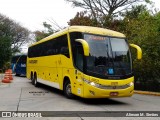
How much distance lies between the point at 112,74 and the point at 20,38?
214ft

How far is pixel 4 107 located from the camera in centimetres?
1215

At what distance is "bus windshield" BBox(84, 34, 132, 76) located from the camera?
12969 mm

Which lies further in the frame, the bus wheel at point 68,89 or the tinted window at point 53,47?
the tinted window at point 53,47

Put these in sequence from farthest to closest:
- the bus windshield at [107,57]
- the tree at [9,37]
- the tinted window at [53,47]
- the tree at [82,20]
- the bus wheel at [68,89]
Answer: the tree at [9,37] → the tree at [82,20] → the tinted window at [53,47] → the bus wheel at [68,89] → the bus windshield at [107,57]

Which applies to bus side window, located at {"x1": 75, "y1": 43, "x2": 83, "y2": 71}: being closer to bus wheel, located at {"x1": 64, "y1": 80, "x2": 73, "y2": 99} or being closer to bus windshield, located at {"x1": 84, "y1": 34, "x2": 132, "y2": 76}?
bus windshield, located at {"x1": 84, "y1": 34, "x2": 132, "y2": 76}

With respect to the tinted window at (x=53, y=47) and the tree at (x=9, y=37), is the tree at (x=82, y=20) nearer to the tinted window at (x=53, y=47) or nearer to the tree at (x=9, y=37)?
the tinted window at (x=53, y=47)

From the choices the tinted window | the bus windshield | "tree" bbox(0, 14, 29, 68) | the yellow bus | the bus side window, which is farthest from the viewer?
"tree" bbox(0, 14, 29, 68)

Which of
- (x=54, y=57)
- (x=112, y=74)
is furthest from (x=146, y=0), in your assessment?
(x=112, y=74)

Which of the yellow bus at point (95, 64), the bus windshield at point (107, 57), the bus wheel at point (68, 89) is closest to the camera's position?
the yellow bus at point (95, 64)

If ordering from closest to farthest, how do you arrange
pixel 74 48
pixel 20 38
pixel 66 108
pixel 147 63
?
pixel 66 108, pixel 74 48, pixel 147 63, pixel 20 38

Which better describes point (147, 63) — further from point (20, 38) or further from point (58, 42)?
point (20, 38)

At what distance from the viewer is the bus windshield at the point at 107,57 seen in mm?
12969

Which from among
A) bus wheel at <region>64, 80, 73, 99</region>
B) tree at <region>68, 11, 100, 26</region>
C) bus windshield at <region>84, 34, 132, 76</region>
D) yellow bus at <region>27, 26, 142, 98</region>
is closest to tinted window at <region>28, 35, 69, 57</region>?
yellow bus at <region>27, 26, 142, 98</region>

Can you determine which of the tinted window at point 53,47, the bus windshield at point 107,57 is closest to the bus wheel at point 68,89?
the tinted window at point 53,47
